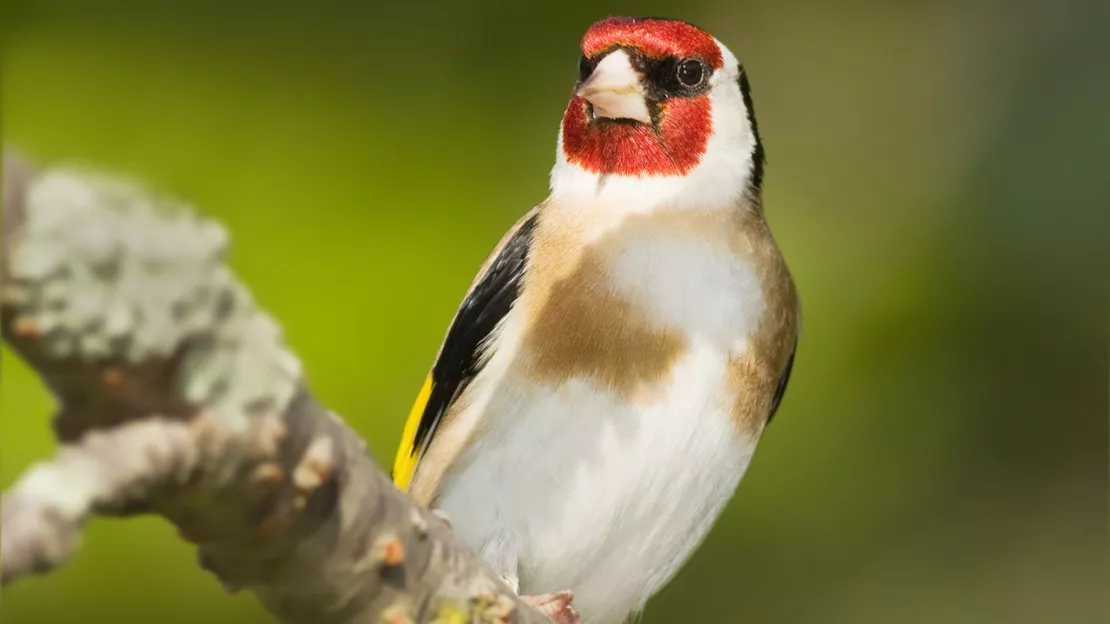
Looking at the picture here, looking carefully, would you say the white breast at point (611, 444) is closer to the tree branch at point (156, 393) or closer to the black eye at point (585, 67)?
the black eye at point (585, 67)

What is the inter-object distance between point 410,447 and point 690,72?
1.89 ft

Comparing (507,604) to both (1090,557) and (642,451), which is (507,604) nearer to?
(642,451)

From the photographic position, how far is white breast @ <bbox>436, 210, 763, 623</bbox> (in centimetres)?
150

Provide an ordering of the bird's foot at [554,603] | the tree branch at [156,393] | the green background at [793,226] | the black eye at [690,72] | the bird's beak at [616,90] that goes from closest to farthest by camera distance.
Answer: the tree branch at [156,393]
the bird's foot at [554,603]
the bird's beak at [616,90]
the black eye at [690,72]
the green background at [793,226]

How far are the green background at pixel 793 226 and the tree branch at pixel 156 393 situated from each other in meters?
0.96

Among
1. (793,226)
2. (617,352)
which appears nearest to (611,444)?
(617,352)

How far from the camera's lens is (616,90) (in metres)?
1.65

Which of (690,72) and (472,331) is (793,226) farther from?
(472,331)

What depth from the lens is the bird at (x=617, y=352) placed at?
1504mm

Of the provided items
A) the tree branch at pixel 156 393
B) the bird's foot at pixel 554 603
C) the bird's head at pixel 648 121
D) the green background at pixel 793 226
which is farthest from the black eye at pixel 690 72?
the tree branch at pixel 156 393

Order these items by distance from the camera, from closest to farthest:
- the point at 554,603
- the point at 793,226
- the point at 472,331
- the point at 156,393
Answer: the point at 156,393 < the point at 554,603 < the point at 472,331 < the point at 793,226

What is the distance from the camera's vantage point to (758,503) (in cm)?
237

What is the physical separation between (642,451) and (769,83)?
176 centimetres

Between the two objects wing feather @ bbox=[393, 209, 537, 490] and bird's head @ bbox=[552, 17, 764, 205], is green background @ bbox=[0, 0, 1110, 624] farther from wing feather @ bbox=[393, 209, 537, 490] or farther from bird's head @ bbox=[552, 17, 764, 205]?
bird's head @ bbox=[552, 17, 764, 205]
